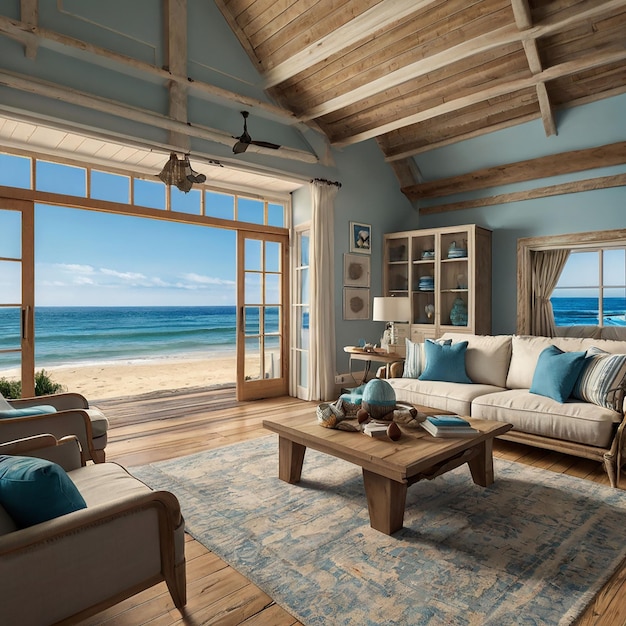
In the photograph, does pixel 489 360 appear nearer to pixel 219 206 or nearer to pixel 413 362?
pixel 413 362

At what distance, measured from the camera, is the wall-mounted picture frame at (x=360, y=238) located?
5.64m

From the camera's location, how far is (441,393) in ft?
12.3

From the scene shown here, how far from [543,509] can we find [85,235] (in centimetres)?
1103

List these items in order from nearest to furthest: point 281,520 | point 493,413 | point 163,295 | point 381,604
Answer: point 381,604 → point 281,520 → point 493,413 → point 163,295

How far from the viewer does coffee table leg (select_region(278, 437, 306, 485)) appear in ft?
9.30

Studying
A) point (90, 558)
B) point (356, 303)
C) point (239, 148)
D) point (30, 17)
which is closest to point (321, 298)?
point (356, 303)

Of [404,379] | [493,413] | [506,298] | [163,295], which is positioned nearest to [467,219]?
[506,298]

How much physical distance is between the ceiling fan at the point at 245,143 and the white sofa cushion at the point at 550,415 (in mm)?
3087

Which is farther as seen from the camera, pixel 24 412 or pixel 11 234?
pixel 11 234

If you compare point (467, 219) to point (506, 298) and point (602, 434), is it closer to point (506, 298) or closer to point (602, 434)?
point (506, 298)

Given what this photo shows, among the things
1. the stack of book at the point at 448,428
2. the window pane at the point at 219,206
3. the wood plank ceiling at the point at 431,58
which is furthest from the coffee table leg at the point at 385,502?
the window pane at the point at 219,206

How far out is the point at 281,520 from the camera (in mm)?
2367

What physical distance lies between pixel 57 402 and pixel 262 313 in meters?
3.00

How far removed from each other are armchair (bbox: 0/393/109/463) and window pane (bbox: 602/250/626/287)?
17.0 ft
